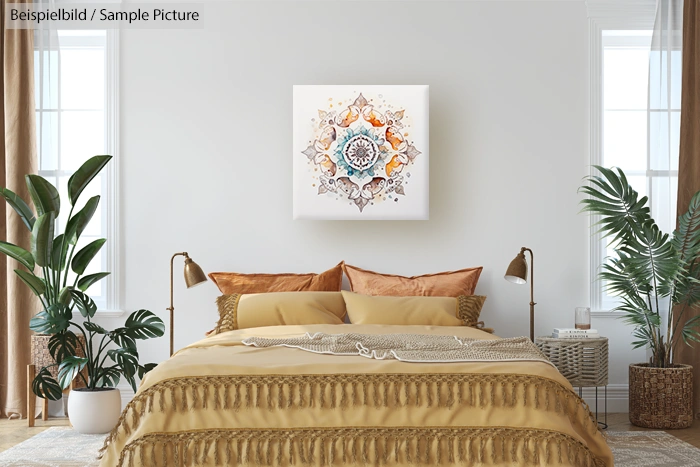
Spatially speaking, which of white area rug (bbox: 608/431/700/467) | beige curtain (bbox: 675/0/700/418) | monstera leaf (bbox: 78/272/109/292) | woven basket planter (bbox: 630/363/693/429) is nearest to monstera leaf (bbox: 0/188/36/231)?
monstera leaf (bbox: 78/272/109/292)

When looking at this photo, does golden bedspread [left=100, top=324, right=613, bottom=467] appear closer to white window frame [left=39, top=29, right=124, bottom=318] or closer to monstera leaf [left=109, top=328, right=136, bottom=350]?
monstera leaf [left=109, top=328, right=136, bottom=350]

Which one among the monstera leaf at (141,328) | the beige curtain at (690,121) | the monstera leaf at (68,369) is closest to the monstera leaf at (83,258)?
the monstera leaf at (141,328)

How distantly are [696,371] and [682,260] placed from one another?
907 mm

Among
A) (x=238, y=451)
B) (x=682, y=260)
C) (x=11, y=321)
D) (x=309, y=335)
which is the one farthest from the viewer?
(x=11, y=321)

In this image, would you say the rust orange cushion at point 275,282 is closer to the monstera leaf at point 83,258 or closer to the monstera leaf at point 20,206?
the monstera leaf at point 83,258

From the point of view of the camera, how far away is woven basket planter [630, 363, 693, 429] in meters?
4.63

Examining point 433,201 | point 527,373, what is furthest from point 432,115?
point 527,373

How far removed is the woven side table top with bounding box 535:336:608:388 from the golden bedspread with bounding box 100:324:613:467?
5.19ft

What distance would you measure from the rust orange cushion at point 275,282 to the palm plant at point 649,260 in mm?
1789

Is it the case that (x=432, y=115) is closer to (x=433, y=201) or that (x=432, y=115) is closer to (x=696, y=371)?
(x=433, y=201)

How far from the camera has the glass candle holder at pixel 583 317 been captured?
15.7 feet

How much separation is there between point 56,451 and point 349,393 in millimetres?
2037

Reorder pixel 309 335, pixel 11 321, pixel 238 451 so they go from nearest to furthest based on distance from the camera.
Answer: pixel 238 451 → pixel 309 335 → pixel 11 321

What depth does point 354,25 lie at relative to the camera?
17.0 ft
